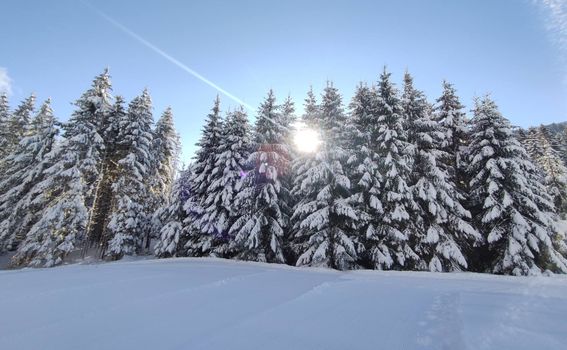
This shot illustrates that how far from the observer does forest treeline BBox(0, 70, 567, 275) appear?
53.0ft

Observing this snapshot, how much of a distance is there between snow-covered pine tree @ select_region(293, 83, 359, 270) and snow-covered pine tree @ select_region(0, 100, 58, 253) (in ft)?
74.5

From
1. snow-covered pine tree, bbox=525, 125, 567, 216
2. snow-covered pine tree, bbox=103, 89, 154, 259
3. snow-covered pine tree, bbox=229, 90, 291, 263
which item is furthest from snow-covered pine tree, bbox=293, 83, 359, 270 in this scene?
snow-covered pine tree, bbox=525, 125, 567, 216

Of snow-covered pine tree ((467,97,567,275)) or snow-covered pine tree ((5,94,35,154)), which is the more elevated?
snow-covered pine tree ((5,94,35,154))

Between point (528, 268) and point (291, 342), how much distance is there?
16.7 metres

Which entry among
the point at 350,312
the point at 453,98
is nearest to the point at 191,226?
the point at 350,312

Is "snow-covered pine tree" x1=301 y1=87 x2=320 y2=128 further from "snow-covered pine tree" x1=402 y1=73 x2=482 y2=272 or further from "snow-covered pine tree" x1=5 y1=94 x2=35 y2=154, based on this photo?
"snow-covered pine tree" x1=5 y1=94 x2=35 y2=154

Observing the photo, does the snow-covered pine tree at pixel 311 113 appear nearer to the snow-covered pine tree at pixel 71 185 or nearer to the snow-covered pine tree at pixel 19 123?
the snow-covered pine tree at pixel 71 185

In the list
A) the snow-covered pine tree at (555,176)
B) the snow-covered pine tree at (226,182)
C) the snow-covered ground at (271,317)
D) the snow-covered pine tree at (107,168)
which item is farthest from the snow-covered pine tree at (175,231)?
the snow-covered pine tree at (555,176)

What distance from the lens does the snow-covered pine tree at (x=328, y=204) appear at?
15.6 metres

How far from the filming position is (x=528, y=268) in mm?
14906

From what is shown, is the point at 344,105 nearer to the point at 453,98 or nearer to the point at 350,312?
the point at 453,98

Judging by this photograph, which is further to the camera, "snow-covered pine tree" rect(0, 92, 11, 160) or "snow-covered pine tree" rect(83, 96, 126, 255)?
"snow-covered pine tree" rect(0, 92, 11, 160)

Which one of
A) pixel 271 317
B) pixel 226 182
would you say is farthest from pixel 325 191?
pixel 271 317

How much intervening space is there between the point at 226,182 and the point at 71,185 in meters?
12.7
